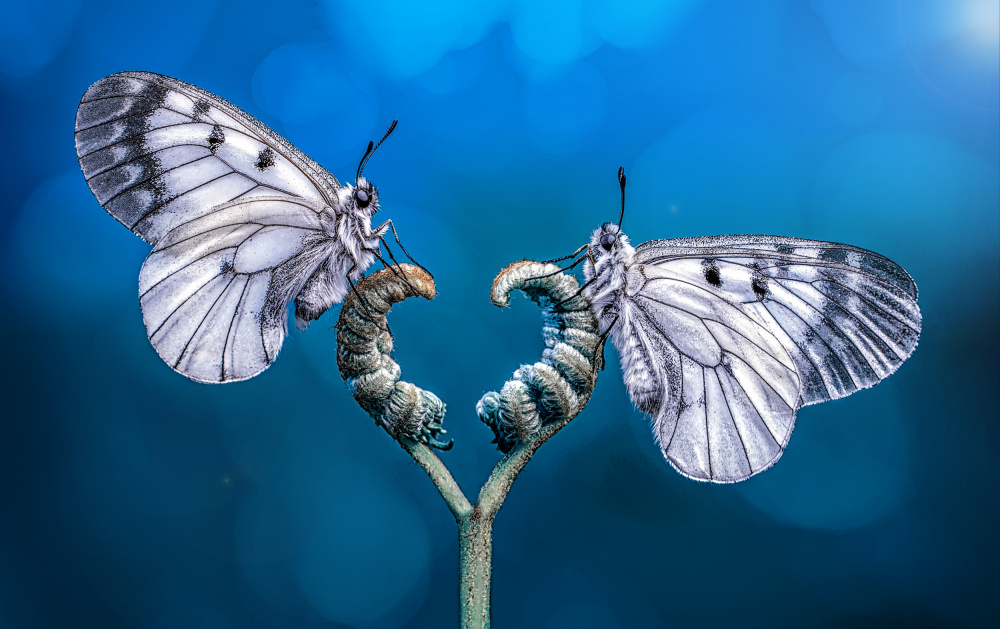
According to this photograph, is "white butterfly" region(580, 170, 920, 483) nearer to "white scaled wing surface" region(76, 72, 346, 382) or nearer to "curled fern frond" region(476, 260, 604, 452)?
"curled fern frond" region(476, 260, 604, 452)

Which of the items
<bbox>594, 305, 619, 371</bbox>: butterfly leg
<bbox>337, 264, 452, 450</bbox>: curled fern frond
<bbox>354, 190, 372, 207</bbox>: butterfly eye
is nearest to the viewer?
<bbox>337, 264, 452, 450</bbox>: curled fern frond

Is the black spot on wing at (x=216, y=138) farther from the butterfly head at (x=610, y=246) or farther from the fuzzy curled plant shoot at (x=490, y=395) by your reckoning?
the butterfly head at (x=610, y=246)

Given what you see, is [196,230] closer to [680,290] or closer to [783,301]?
[680,290]

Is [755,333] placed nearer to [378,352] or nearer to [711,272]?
[711,272]

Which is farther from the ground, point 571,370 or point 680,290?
point 680,290

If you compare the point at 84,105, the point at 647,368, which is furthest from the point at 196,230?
the point at 647,368

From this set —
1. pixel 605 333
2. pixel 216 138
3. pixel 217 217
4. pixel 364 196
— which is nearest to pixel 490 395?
pixel 605 333

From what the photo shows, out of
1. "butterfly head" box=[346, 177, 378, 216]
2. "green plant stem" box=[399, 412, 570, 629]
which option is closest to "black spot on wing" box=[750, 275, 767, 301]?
"green plant stem" box=[399, 412, 570, 629]
